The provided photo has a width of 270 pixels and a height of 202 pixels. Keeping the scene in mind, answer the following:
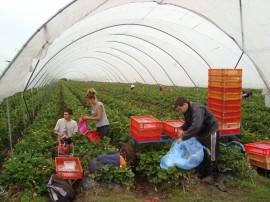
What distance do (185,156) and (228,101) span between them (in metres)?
2.00

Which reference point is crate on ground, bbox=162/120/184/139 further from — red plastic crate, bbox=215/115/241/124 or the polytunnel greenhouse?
red plastic crate, bbox=215/115/241/124

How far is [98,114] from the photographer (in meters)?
7.11

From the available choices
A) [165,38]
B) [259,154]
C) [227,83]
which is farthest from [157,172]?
[165,38]

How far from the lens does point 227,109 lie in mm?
6855

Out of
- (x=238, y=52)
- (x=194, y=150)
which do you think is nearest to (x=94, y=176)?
(x=194, y=150)

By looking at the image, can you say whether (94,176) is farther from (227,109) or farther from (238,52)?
(238,52)

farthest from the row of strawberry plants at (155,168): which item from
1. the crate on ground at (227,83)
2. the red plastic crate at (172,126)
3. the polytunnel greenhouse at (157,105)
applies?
the crate on ground at (227,83)

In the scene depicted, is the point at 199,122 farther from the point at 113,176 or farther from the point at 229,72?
the point at 229,72

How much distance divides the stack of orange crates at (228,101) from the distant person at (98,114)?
8.95ft

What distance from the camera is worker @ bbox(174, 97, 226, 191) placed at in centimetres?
540

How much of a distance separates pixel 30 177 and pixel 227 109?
4472 millimetres

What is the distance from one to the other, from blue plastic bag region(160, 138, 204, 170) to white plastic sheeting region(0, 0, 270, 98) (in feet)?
10.4

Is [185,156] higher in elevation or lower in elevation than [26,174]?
higher

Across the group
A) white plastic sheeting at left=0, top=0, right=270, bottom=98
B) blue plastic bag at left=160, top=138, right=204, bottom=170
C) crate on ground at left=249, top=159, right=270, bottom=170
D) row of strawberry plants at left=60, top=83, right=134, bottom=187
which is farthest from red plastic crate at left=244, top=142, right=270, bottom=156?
row of strawberry plants at left=60, top=83, right=134, bottom=187
